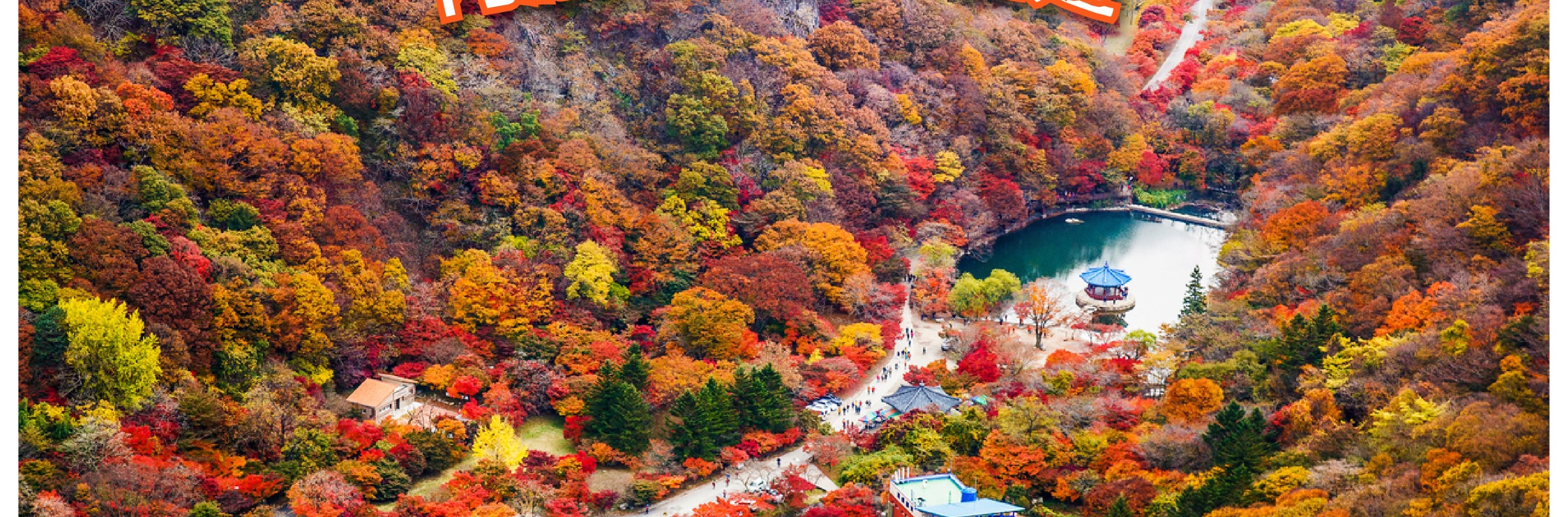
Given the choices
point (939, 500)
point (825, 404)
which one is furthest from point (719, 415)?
point (939, 500)

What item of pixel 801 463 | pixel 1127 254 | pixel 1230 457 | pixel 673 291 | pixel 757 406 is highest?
pixel 1230 457

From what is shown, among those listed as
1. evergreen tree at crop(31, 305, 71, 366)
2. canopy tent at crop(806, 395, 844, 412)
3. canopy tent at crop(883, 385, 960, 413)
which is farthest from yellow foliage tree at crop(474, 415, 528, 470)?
canopy tent at crop(883, 385, 960, 413)

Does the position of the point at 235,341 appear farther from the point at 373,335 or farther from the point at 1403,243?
the point at 1403,243

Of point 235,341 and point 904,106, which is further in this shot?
point 904,106

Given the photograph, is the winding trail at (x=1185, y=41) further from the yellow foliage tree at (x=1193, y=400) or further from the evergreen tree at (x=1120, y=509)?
the evergreen tree at (x=1120, y=509)

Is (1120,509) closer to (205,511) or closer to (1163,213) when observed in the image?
(205,511)

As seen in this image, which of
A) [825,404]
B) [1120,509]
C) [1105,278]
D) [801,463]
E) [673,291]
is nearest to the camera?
[1120,509]

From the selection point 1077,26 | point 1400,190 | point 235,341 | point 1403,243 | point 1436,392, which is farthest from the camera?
point 1077,26

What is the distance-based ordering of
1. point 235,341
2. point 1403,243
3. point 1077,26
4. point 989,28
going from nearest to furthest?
point 235,341 < point 1403,243 < point 989,28 < point 1077,26

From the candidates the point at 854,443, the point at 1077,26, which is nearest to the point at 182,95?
the point at 854,443
